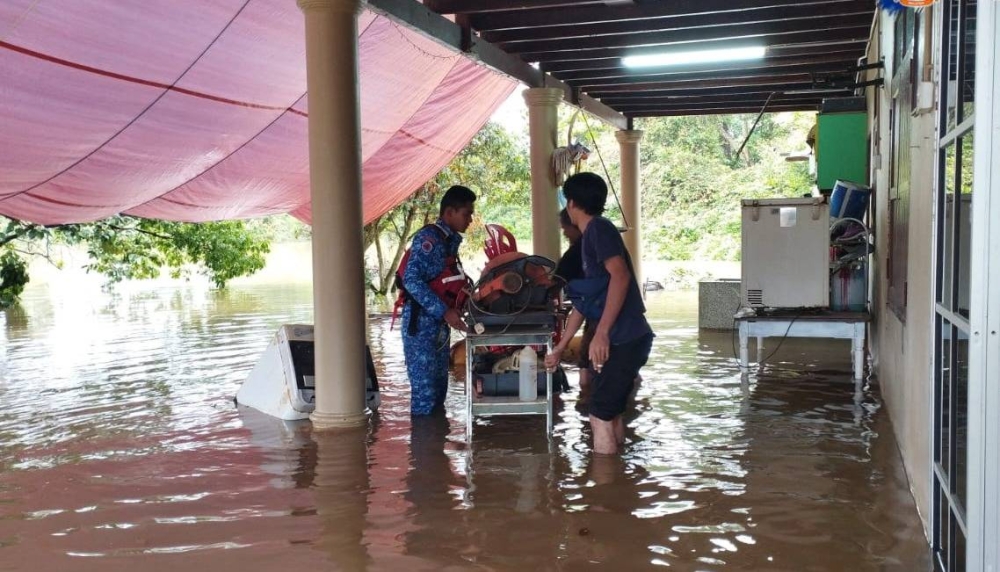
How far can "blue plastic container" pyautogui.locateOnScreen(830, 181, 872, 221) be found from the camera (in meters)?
7.75

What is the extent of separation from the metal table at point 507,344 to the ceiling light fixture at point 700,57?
5.25m

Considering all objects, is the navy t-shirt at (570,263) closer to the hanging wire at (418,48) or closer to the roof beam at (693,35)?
the hanging wire at (418,48)

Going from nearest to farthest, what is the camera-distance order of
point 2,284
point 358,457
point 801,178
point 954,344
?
point 954,344 → point 358,457 → point 2,284 → point 801,178

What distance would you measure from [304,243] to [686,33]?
1226 inches

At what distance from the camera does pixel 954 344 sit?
117 inches

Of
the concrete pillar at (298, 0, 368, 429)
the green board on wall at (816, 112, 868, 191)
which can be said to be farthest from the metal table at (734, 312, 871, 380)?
the concrete pillar at (298, 0, 368, 429)

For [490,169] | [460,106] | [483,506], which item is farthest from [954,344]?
[490,169]

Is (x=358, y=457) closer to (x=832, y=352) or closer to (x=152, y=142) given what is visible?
(x=152, y=142)

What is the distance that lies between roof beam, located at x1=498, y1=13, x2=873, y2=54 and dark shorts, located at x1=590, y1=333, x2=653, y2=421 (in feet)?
16.1

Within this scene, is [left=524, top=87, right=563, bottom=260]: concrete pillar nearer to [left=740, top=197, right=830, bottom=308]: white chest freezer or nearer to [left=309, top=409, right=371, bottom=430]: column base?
[left=740, top=197, right=830, bottom=308]: white chest freezer

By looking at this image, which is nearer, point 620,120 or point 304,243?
point 620,120

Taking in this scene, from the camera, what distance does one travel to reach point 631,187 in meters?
14.2

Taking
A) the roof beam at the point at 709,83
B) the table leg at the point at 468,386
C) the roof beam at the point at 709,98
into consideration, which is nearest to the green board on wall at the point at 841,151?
the roof beam at the point at 709,83

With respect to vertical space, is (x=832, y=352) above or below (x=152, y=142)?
below
